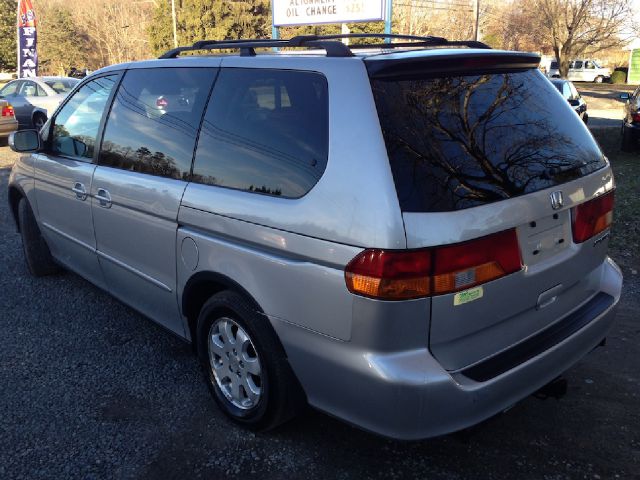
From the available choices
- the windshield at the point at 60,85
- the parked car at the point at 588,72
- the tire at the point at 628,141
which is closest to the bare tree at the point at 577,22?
the parked car at the point at 588,72

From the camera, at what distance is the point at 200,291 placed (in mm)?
2926

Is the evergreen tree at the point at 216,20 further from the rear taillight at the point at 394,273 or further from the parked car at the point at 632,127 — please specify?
the rear taillight at the point at 394,273

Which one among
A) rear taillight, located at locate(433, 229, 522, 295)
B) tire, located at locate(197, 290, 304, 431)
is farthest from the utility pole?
rear taillight, located at locate(433, 229, 522, 295)

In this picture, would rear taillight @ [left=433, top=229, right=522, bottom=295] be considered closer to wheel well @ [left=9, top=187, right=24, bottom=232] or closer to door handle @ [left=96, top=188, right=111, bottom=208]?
door handle @ [left=96, top=188, right=111, bottom=208]

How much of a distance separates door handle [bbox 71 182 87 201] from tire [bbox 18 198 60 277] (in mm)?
1198

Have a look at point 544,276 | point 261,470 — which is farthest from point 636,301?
point 261,470

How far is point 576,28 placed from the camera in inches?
1159

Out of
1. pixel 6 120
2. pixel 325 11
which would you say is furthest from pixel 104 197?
pixel 325 11

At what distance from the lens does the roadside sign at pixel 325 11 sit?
564 inches

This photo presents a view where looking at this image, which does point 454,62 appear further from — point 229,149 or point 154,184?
point 154,184

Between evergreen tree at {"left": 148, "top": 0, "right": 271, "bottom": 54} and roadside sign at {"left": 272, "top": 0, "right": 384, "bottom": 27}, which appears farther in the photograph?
evergreen tree at {"left": 148, "top": 0, "right": 271, "bottom": 54}

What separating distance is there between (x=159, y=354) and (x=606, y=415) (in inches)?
103

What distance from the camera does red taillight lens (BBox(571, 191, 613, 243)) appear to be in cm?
256

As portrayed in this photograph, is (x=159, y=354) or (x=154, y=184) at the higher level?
(x=154, y=184)
